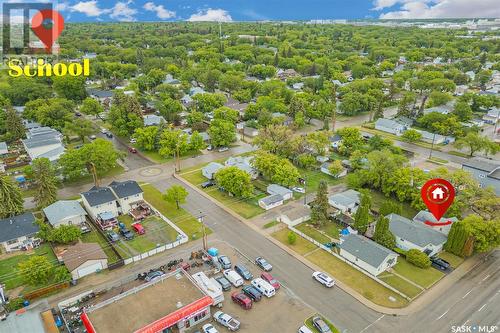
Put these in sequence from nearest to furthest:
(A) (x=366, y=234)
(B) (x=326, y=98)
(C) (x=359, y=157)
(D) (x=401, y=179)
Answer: (A) (x=366, y=234) → (D) (x=401, y=179) → (C) (x=359, y=157) → (B) (x=326, y=98)

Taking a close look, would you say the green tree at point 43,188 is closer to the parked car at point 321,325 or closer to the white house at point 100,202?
the white house at point 100,202

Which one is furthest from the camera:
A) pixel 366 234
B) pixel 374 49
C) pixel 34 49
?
pixel 374 49

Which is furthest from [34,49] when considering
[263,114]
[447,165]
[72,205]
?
[447,165]

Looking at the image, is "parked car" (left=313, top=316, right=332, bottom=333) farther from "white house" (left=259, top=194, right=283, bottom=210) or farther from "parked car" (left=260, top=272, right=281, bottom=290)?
"white house" (left=259, top=194, right=283, bottom=210)

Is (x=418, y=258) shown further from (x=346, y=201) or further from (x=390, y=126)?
(x=390, y=126)

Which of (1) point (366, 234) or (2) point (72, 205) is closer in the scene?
(1) point (366, 234)

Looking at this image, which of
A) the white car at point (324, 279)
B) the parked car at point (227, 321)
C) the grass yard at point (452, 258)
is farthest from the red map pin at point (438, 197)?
the parked car at point (227, 321)

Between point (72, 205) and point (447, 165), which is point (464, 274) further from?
point (72, 205)

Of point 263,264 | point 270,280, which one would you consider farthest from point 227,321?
point 263,264

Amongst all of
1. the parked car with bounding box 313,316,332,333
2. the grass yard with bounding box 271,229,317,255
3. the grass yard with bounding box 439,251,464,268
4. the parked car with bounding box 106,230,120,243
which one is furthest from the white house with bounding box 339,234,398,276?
the parked car with bounding box 106,230,120,243
